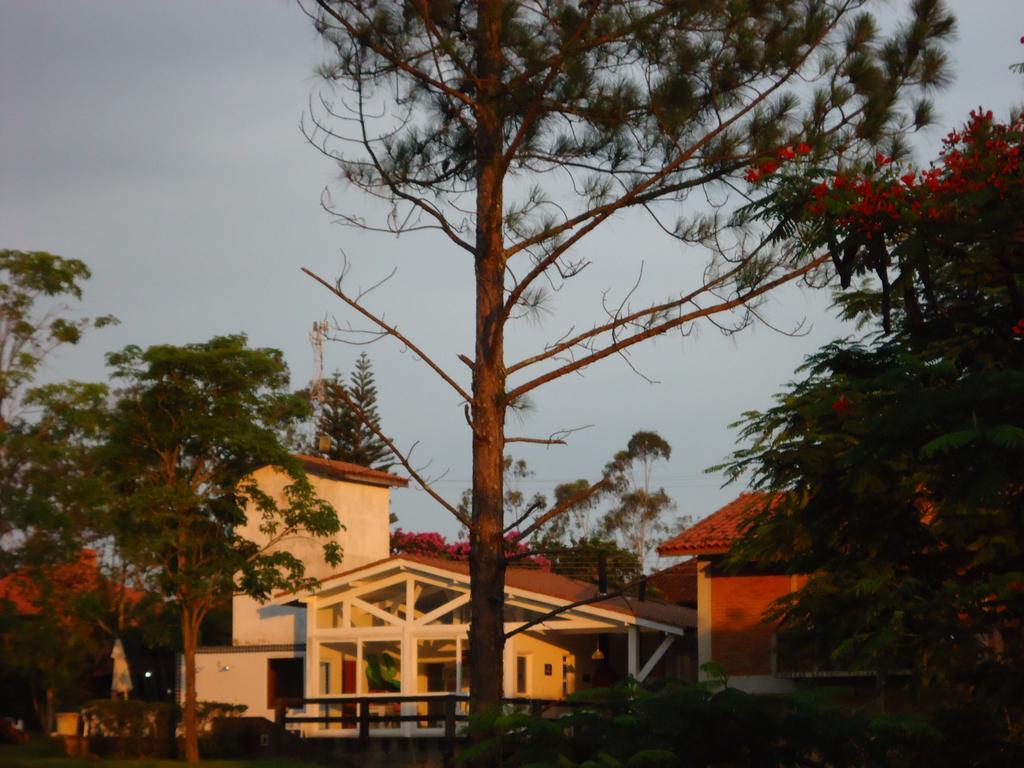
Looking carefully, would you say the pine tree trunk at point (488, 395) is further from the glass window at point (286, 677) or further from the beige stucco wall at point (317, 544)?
the glass window at point (286, 677)

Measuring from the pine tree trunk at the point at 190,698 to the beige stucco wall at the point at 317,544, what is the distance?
547 centimetres

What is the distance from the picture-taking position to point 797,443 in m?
17.3

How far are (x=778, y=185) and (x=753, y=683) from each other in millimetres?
17062

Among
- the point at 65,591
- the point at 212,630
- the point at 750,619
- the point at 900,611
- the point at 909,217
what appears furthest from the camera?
the point at 212,630

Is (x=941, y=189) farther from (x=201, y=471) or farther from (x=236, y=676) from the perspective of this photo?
(x=236, y=676)

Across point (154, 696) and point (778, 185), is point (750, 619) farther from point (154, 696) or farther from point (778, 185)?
point (154, 696)

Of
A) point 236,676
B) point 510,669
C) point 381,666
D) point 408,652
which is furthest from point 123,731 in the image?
point 510,669

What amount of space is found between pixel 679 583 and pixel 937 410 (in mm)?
32634

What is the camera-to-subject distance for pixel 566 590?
29.9 metres

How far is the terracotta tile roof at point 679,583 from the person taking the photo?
3837cm

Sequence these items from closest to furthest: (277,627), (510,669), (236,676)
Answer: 1. (510,669)
2. (236,676)
3. (277,627)

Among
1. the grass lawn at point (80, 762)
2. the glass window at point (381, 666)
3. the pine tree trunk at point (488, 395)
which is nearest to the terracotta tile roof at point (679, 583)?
the glass window at point (381, 666)

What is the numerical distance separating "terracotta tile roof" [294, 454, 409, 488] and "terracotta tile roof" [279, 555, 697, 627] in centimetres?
615

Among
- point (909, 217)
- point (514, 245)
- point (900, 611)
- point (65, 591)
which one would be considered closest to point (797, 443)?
point (900, 611)
